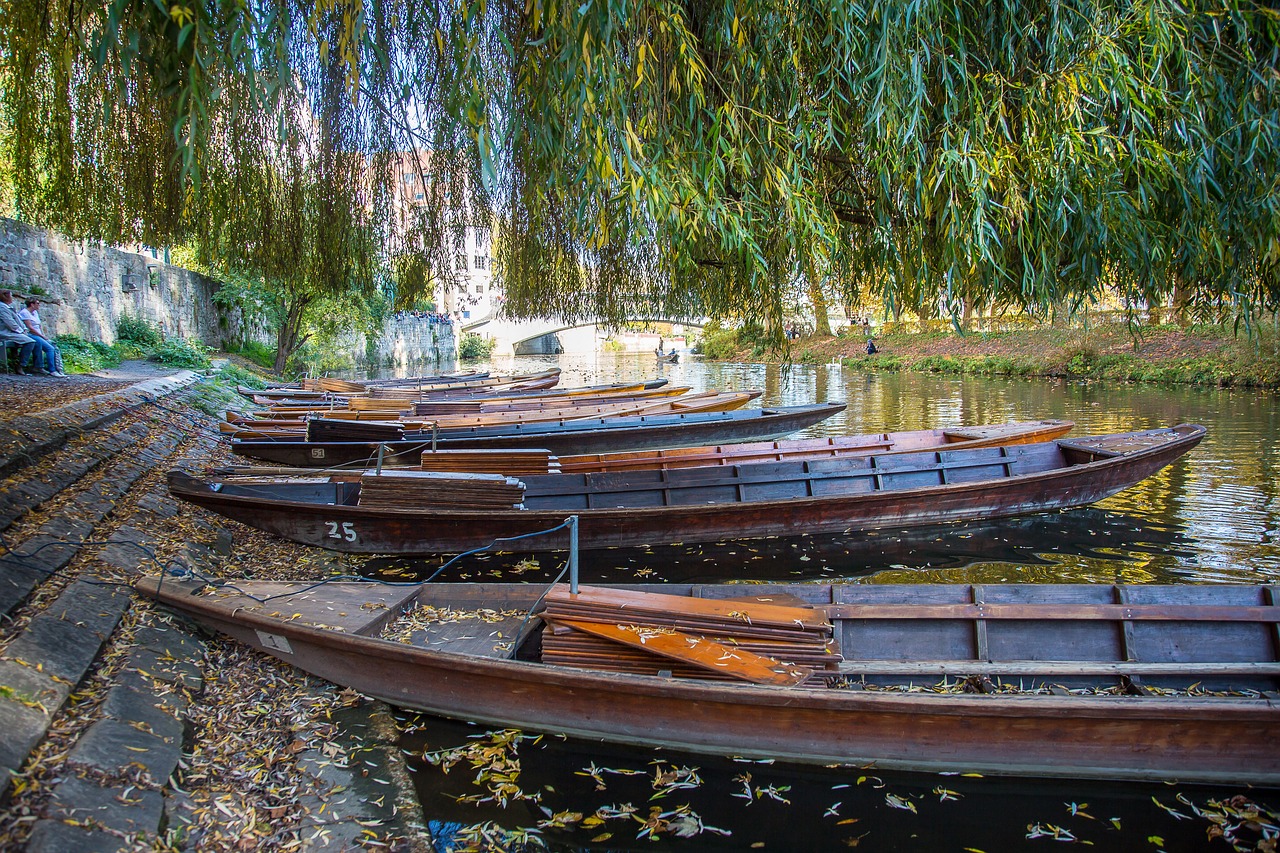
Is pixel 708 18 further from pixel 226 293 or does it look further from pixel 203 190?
pixel 226 293

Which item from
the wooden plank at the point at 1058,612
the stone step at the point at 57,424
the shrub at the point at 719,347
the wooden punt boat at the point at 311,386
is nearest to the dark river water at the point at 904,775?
the wooden plank at the point at 1058,612

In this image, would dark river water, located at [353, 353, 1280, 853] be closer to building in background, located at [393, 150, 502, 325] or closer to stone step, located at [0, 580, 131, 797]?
Answer: stone step, located at [0, 580, 131, 797]

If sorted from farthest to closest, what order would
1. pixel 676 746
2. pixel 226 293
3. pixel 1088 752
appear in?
pixel 226 293 → pixel 676 746 → pixel 1088 752

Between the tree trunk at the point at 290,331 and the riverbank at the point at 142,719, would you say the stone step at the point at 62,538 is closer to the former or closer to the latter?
the riverbank at the point at 142,719

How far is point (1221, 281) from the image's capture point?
462 cm

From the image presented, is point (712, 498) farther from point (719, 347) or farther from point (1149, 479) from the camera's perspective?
point (719, 347)

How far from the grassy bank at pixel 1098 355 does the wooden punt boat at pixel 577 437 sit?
4.28 feet

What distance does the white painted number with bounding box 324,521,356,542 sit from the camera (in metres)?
6.85

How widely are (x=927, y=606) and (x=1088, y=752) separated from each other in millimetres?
1001

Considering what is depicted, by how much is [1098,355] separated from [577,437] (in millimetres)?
20280

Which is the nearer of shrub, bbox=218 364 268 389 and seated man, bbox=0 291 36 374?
seated man, bbox=0 291 36 374

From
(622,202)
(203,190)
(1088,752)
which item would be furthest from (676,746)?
(203,190)

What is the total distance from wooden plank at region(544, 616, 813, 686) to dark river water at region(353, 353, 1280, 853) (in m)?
0.45

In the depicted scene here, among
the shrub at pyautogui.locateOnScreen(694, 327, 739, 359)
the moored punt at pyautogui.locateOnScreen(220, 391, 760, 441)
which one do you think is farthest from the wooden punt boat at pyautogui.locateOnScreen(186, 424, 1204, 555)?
Answer: the shrub at pyautogui.locateOnScreen(694, 327, 739, 359)
